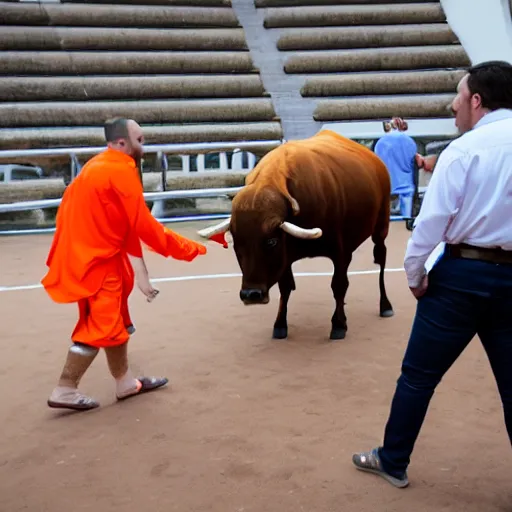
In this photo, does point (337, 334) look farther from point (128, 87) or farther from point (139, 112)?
point (128, 87)

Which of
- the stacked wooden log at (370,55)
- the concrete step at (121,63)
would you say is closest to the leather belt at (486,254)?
the stacked wooden log at (370,55)

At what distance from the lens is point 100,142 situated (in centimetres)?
1104

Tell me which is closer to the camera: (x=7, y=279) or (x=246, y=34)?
(x=7, y=279)

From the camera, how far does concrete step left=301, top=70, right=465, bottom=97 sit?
12.3m

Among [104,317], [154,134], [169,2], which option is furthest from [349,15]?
[104,317]

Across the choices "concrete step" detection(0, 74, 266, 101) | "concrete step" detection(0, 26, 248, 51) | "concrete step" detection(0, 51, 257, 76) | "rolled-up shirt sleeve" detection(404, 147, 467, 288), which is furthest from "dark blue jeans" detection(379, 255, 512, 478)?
"concrete step" detection(0, 26, 248, 51)

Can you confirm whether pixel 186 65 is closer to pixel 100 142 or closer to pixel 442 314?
pixel 100 142

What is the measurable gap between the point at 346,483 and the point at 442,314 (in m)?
0.85

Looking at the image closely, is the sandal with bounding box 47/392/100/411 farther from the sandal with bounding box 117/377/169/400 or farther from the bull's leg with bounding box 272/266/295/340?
the bull's leg with bounding box 272/266/295/340

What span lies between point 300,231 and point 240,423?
1325mm

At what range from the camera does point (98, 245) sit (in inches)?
146

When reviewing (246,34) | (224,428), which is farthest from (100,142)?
(224,428)

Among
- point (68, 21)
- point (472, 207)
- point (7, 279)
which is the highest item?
point (68, 21)

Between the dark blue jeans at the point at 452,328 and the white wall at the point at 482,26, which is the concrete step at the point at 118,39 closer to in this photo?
the white wall at the point at 482,26
